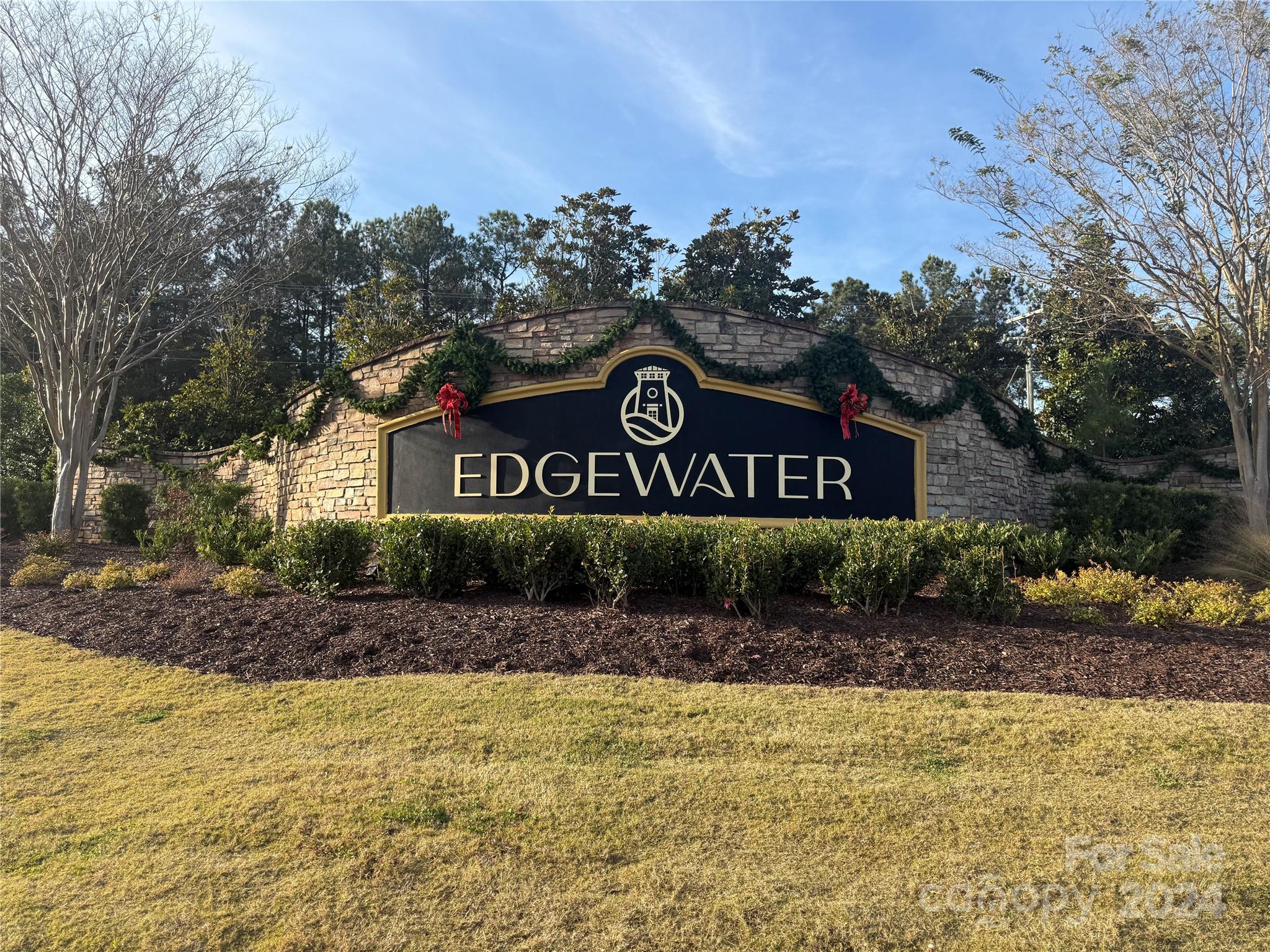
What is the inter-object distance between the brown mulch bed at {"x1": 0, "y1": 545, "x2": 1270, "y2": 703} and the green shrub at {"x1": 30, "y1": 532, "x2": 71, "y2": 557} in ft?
14.9

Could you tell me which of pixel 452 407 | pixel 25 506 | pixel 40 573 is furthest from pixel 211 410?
pixel 452 407

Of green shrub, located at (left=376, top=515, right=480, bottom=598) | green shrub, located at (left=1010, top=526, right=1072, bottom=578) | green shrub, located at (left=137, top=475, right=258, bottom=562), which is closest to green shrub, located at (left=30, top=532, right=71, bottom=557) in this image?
green shrub, located at (left=137, top=475, right=258, bottom=562)

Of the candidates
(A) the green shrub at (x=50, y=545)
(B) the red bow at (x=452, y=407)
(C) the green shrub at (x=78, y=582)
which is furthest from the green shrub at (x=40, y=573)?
(B) the red bow at (x=452, y=407)

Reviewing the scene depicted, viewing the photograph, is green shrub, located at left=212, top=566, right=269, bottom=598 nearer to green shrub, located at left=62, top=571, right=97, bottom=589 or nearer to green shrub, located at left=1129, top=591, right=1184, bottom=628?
green shrub, located at left=62, top=571, right=97, bottom=589

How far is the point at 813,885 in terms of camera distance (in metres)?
2.94

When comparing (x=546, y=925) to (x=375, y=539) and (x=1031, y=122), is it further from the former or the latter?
(x=1031, y=122)

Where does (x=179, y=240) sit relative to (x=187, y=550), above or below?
above

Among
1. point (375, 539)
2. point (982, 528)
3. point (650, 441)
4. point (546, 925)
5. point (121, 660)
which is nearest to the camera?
point (546, 925)

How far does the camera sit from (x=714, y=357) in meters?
10.5

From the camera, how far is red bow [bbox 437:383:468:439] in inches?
409

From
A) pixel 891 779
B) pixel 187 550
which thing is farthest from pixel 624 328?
pixel 891 779

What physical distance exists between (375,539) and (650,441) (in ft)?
12.3

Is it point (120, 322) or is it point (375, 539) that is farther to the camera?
point (120, 322)

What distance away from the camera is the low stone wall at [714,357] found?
10523 millimetres
